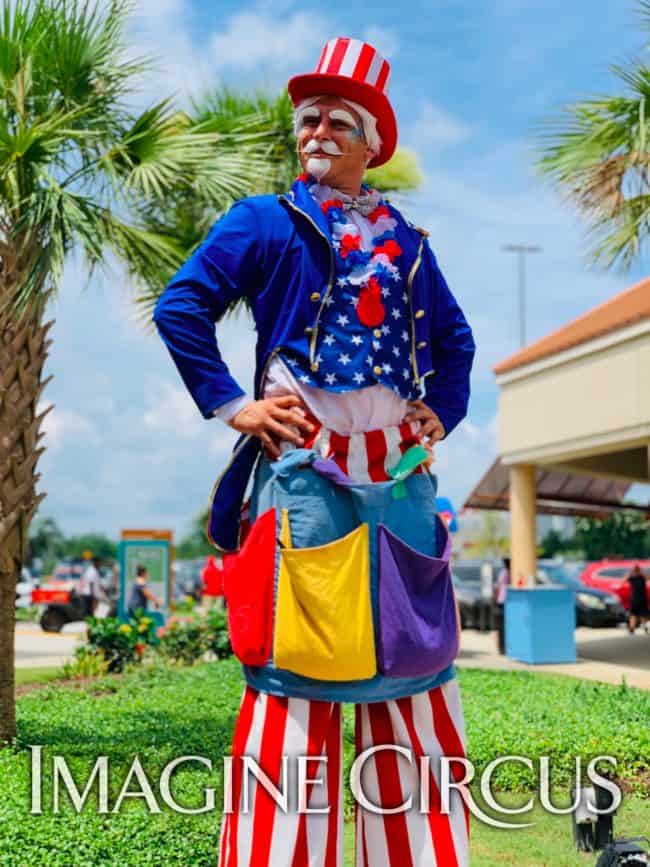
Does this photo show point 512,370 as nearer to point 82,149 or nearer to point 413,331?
point 82,149

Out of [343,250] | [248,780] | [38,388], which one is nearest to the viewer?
[248,780]

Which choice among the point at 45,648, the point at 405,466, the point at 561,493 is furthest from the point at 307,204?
the point at 561,493

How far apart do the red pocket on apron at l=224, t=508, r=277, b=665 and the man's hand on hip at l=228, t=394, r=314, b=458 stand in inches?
6.5

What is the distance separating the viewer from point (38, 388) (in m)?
6.38

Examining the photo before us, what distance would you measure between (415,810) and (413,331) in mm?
Result: 1114

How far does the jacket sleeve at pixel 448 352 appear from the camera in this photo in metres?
2.66

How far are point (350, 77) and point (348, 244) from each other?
39 cm

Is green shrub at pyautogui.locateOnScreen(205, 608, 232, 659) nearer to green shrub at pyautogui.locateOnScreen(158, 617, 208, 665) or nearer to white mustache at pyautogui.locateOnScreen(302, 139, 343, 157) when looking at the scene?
green shrub at pyautogui.locateOnScreen(158, 617, 208, 665)

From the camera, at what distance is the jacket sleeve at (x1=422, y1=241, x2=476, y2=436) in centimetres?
266

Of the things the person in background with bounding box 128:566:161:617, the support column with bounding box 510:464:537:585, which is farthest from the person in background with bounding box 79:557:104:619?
the support column with bounding box 510:464:537:585

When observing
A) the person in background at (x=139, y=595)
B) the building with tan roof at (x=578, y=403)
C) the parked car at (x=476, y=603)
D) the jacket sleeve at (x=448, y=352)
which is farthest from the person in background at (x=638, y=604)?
the jacket sleeve at (x=448, y=352)

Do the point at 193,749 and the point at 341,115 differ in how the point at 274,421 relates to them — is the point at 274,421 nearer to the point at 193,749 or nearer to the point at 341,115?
the point at 341,115

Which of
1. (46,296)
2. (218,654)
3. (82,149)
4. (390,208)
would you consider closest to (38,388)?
(46,296)

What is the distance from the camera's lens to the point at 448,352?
2.70 metres
